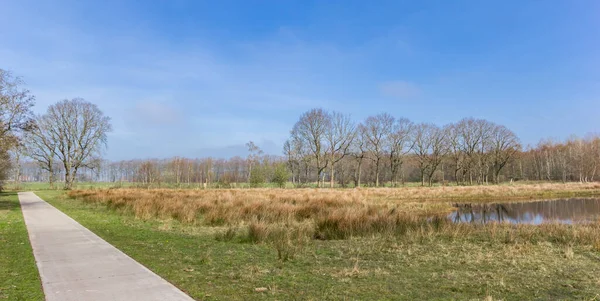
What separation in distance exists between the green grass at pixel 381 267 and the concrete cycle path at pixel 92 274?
32 cm

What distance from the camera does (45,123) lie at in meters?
46.2

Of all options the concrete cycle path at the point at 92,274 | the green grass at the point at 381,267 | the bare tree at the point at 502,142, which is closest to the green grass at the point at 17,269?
the concrete cycle path at the point at 92,274

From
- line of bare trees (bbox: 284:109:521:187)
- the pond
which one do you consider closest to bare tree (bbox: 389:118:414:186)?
line of bare trees (bbox: 284:109:521:187)

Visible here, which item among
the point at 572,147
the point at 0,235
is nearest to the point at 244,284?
the point at 0,235

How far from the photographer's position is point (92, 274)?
19.1ft

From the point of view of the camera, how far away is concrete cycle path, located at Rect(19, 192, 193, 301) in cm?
477

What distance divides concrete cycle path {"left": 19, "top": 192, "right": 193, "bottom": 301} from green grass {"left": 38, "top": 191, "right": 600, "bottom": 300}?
32cm

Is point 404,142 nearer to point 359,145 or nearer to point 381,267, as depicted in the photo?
point 359,145

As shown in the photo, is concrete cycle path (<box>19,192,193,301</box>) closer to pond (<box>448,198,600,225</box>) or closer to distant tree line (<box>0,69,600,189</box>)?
pond (<box>448,198,600,225</box>)

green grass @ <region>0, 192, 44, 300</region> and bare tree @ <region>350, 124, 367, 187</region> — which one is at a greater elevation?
bare tree @ <region>350, 124, 367, 187</region>

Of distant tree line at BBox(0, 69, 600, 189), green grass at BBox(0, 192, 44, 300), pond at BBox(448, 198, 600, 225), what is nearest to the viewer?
green grass at BBox(0, 192, 44, 300)

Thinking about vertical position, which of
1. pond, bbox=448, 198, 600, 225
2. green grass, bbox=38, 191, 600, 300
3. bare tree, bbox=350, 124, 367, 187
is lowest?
pond, bbox=448, 198, 600, 225

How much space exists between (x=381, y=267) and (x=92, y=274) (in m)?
4.95

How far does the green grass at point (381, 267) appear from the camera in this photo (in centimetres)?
508
